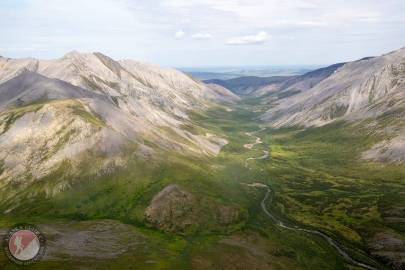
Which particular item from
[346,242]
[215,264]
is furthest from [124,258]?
[346,242]

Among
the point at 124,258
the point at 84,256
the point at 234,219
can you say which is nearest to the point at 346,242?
the point at 234,219

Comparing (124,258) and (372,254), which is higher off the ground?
(124,258)

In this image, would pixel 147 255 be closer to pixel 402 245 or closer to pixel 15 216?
pixel 15 216

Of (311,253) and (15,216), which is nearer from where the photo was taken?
(311,253)

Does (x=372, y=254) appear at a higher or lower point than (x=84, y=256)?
lower

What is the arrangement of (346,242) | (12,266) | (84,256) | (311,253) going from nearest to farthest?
1. (12,266)
2. (84,256)
3. (311,253)
4. (346,242)

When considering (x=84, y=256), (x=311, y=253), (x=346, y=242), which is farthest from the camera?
(x=346, y=242)

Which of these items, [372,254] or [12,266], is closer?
[12,266]

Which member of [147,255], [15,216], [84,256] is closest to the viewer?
[84,256]

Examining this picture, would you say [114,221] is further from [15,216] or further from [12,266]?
[12,266]
